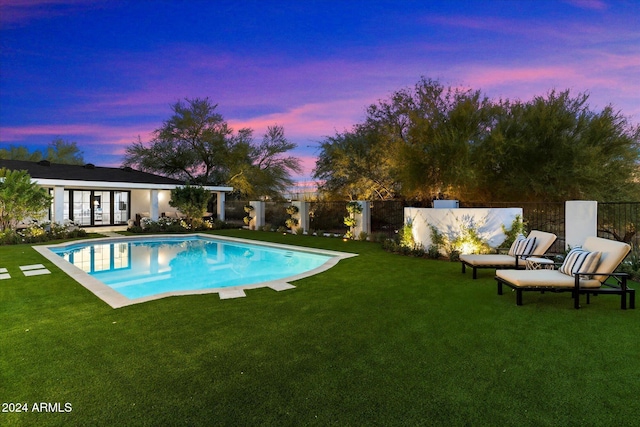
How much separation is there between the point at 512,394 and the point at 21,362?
4.55 meters

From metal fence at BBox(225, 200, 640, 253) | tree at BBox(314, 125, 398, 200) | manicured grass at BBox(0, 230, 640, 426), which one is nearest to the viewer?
manicured grass at BBox(0, 230, 640, 426)

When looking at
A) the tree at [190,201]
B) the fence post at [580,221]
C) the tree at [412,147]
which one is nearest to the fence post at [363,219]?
the tree at [412,147]

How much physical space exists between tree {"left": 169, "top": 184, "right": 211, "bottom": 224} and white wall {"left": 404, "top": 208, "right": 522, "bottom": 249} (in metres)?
13.5

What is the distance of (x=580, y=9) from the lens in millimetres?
10609

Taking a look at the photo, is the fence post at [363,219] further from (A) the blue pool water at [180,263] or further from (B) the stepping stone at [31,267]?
(B) the stepping stone at [31,267]

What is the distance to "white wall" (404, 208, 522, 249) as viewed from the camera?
974 cm

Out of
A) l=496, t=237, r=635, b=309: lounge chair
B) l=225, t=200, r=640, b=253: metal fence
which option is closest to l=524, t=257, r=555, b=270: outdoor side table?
l=496, t=237, r=635, b=309: lounge chair

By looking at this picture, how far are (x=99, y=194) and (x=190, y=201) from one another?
6.11m

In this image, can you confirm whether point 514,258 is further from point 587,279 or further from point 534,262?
point 587,279

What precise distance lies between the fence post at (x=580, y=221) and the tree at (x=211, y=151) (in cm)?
2252

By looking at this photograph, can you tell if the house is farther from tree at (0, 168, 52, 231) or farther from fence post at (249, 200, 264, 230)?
fence post at (249, 200, 264, 230)

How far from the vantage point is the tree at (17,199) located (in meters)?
13.4

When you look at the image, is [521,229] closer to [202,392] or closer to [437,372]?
[437,372]

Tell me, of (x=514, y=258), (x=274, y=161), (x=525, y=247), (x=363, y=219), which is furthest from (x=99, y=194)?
(x=525, y=247)
